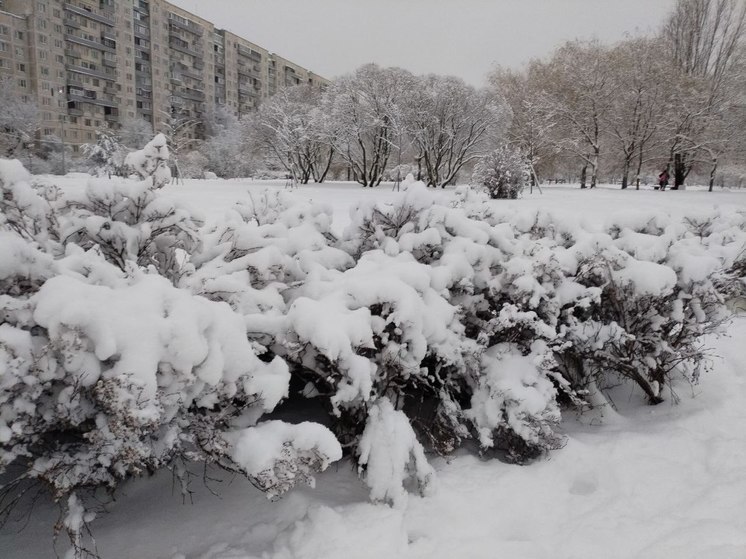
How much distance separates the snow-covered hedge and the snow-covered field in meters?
0.20

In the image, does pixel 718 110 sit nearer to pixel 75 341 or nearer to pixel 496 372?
pixel 496 372

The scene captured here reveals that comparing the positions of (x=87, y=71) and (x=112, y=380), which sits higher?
(x=87, y=71)

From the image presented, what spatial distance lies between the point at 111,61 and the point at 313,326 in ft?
224

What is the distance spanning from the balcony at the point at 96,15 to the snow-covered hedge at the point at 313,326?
64.4 meters

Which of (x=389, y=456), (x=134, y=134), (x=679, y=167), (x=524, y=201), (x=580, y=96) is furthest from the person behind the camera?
(x=134, y=134)

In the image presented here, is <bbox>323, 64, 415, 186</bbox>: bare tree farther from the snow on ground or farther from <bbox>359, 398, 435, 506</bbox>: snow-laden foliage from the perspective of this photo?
<bbox>359, 398, 435, 506</bbox>: snow-laden foliage

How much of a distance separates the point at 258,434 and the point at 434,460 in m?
1.42

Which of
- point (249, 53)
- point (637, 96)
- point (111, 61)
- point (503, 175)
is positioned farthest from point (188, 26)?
point (503, 175)

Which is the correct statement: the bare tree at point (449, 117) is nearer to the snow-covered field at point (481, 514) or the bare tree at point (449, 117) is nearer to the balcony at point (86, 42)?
the snow-covered field at point (481, 514)

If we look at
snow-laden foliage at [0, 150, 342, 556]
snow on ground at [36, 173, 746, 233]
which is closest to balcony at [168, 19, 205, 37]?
snow on ground at [36, 173, 746, 233]

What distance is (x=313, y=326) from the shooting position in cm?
248

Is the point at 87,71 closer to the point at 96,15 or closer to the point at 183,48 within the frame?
the point at 96,15

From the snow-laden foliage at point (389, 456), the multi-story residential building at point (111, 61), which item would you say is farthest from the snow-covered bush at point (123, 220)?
the multi-story residential building at point (111, 61)

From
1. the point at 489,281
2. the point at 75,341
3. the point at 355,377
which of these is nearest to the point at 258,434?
the point at 355,377
